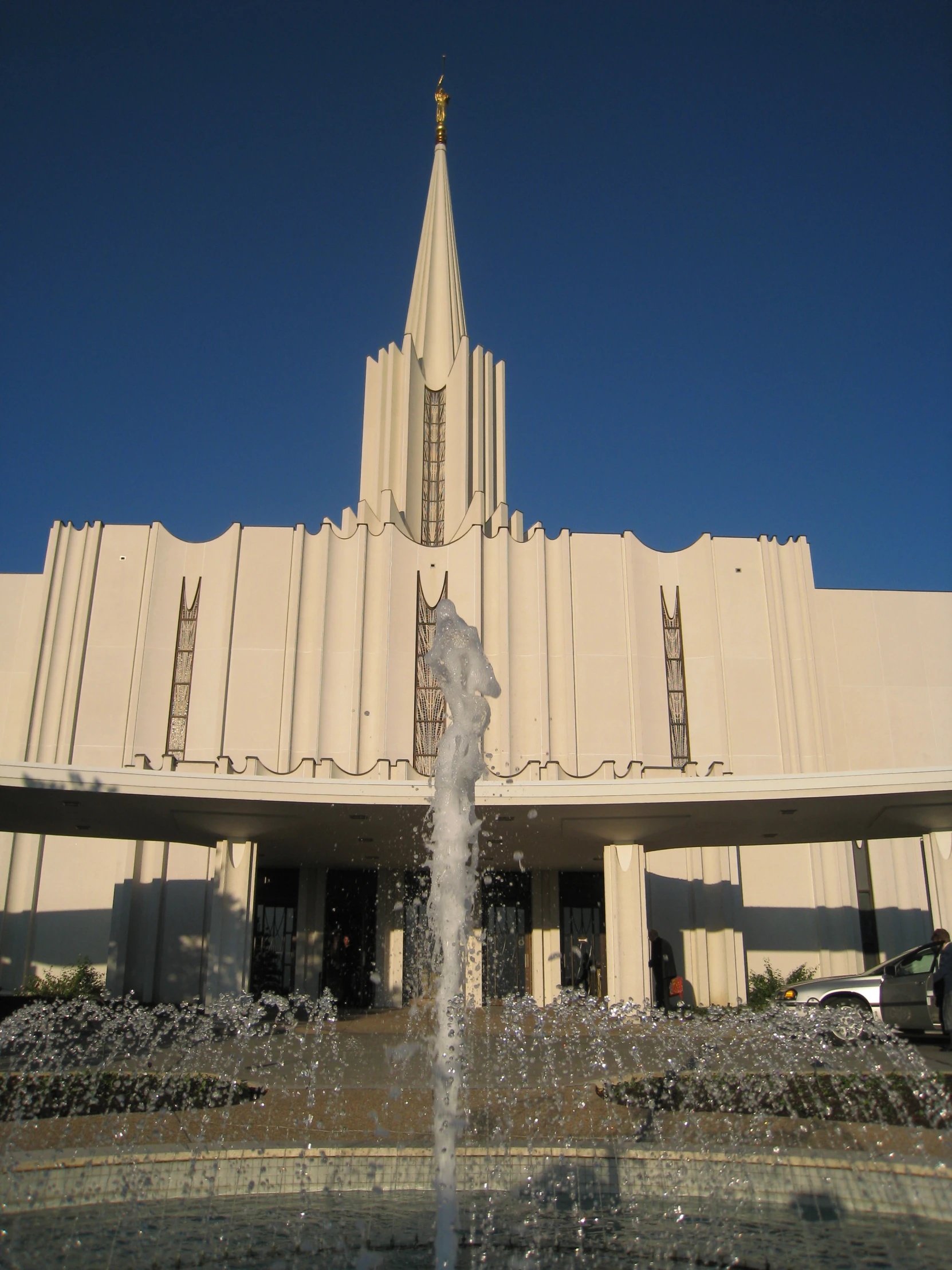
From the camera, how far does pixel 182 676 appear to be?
24.4 m

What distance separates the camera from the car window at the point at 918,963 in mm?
13211

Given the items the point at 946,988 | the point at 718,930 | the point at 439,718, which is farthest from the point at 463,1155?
the point at 439,718

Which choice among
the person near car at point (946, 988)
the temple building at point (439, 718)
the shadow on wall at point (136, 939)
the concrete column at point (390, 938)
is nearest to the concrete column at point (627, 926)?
the temple building at point (439, 718)

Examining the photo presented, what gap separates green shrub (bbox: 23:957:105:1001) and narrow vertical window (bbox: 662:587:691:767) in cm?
1355

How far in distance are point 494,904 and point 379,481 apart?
40.1 ft

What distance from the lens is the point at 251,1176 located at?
6.59 m

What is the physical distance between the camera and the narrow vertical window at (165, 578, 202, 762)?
2384 centimetres

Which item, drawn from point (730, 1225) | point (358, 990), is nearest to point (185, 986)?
point (358, 990)

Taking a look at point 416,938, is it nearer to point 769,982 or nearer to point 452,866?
point 769,982

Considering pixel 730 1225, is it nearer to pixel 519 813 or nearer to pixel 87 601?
pixel 519 813

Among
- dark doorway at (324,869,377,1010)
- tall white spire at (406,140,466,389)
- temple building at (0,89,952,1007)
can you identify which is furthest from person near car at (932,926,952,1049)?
tall white spire at (406,140,466,389)

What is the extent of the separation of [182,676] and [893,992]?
671 inches

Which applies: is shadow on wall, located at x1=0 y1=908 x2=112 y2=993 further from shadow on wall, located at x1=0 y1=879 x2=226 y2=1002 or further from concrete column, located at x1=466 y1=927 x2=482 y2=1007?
concrete column, located at x1=466 y1=927 x2=482 y2=1007

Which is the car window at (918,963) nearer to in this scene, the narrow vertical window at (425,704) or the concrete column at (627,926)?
the concrete column at (627,926)
